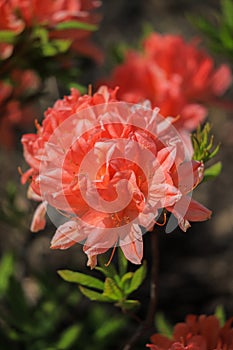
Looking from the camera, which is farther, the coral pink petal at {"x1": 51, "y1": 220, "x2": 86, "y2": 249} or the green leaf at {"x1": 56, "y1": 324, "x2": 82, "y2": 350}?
the green leaf at {"x1": 56, "y1": 324, "x2": 82, "y2": 350}

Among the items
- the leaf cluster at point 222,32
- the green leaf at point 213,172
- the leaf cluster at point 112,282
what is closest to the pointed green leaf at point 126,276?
the leaf cluster at point 112,282

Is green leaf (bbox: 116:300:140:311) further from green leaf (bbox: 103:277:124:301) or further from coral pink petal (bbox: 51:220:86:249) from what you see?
coral pink petal (bbox: 51:220:86:249)

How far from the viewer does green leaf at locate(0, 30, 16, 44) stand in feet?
3.67

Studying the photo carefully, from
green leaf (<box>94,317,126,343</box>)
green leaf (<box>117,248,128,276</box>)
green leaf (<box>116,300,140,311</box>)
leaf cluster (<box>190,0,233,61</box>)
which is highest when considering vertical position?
leaf cluster (<box>190,0,233,61</box>)

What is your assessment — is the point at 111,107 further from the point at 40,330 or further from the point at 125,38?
the point at 125,38

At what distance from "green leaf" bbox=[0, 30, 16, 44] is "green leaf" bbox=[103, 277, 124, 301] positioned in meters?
0.51

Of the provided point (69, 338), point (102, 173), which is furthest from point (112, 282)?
point (69, 338)

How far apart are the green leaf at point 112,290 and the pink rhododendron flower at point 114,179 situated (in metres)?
0.07

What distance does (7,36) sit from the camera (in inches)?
44.3

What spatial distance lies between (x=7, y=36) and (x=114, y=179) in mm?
457

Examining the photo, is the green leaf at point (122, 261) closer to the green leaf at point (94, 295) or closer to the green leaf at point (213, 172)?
the green leaf at point (94, 295)

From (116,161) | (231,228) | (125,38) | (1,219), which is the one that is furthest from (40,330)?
(125,38)

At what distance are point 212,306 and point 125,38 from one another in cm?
117

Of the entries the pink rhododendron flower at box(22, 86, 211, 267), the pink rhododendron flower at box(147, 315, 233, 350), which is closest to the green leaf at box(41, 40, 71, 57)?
the pink rhododendron flower at box(22, 86, 211, 267)
